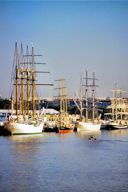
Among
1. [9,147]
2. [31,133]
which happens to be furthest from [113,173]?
[31,133]

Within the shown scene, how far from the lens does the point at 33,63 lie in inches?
3194

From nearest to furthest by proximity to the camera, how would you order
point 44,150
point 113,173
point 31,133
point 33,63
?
point 113,173, point 44,150, point 31,133, point 33,63

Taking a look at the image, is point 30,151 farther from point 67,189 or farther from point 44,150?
point 67,189

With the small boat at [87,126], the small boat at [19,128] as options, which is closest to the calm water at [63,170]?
the small boat at [19,128]

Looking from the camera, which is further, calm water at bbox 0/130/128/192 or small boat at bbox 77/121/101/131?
small boat at bbox 77/121/101/131

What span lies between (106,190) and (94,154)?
1763cm

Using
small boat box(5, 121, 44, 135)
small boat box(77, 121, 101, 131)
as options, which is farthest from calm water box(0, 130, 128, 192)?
small boat box(77, 121, 101, 131)

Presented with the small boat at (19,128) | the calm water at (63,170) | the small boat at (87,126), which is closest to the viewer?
the calm water at (63,170)

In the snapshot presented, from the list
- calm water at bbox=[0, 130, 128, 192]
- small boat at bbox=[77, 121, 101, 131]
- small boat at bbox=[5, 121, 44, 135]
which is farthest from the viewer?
small boat at bbox=[77, 121, 101, 131]

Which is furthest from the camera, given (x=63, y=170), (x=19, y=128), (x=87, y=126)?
(x=87, y=126)

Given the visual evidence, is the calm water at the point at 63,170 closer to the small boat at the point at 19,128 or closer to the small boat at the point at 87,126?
the small boat at the point at 19,128

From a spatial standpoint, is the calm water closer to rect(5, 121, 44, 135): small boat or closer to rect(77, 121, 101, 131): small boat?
rect(5, 121, 44, 135): small boat

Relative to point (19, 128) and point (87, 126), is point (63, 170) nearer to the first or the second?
point (19, 128)

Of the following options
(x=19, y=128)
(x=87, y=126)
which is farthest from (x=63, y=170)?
(x=87, y=126)
